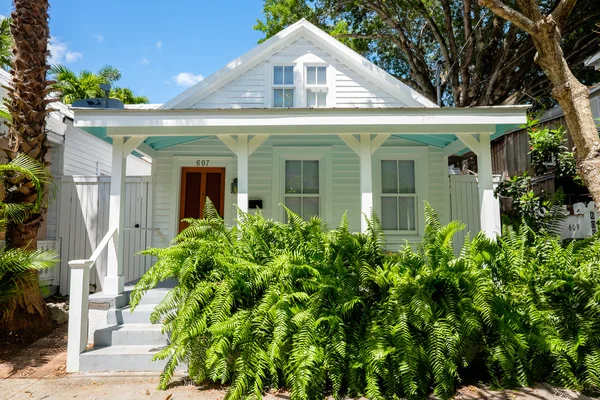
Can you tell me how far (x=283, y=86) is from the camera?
798 cm

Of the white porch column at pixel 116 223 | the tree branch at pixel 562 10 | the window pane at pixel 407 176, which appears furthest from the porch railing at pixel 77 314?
A: the tree branch at pixel 562 10

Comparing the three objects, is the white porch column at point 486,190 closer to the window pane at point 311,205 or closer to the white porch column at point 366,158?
the white porch column at point 366,158

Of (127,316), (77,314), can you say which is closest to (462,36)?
(127,316)

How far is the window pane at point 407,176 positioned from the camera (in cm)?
783

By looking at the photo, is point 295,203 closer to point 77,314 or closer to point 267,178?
point 267,178

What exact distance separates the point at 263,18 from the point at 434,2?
6.31 meters

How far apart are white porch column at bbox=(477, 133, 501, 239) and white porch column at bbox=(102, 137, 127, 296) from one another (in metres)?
5.12

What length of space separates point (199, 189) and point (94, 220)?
2.16m

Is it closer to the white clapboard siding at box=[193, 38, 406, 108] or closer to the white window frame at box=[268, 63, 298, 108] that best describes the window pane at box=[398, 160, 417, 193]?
the white clapboard siding at box=[193, 38, 406, 108]

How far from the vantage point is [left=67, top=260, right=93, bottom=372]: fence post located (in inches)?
169

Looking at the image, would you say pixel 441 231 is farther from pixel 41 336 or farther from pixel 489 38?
pixel 489 38

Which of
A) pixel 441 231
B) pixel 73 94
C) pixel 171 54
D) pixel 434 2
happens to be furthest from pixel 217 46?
pixel 441 231

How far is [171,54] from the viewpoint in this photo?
12320mm

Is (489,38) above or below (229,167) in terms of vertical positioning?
above
